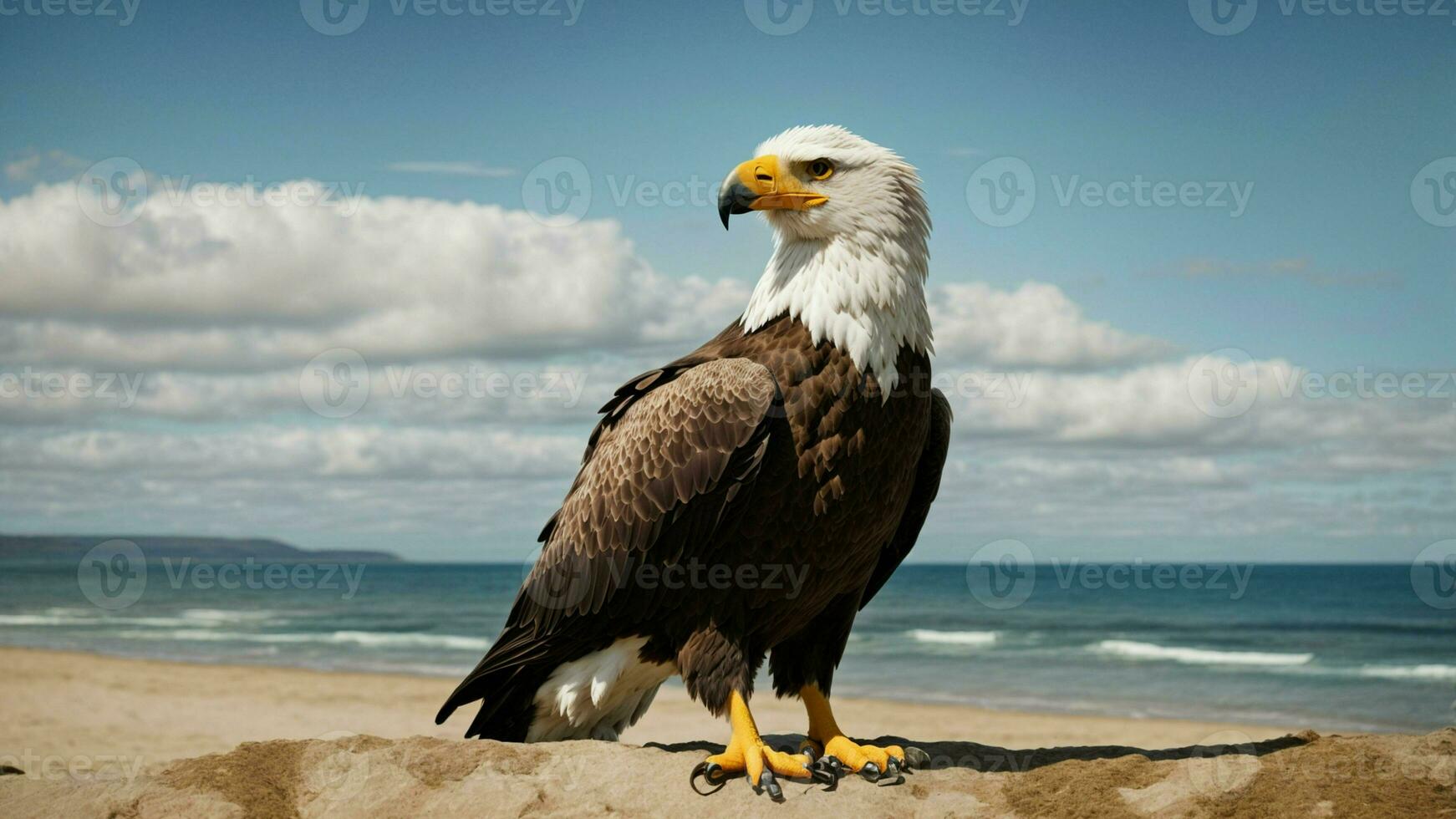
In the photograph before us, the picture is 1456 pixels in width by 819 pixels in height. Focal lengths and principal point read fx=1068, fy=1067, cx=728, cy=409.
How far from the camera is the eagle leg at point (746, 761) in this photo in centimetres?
467

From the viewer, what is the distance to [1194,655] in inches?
1195

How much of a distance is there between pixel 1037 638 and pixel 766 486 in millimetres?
32168

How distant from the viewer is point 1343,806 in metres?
4.54

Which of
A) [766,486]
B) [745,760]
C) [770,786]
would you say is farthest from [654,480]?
[770,786]

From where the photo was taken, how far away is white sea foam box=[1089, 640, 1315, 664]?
29.2 meters

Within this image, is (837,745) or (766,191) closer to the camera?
(766,191)

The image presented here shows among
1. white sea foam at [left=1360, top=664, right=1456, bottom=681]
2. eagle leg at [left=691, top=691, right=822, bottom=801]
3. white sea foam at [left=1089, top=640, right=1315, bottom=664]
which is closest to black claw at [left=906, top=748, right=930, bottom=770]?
eagle leg at [left=691, top=691, right=822, bottom=801]

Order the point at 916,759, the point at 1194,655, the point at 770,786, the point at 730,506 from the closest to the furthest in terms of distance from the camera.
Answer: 1. the point at 770,786
2. the point at 730,506
3. the point at 916,759
4. the point at 1194,655

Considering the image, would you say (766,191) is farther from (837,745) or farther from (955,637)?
(955,637)

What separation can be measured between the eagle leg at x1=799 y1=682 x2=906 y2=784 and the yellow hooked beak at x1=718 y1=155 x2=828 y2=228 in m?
2.40

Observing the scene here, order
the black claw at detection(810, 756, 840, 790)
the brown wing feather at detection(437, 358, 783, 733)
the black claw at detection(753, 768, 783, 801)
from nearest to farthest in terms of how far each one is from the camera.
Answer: the black claw at detection(753, 768, 783, 801) → the brown wing feather at detection(437, 358, 783, 733) → the black claw at detection(810, 756, 840, 790)

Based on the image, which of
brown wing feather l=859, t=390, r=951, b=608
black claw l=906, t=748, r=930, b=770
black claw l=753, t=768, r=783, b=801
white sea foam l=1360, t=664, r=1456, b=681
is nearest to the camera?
black claw l=753, t=768, r=783, b=801

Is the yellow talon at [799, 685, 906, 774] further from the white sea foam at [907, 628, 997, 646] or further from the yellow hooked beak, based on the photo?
the white sea foam at [907, 628, 997, 646]

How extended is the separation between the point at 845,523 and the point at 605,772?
5.14ft
